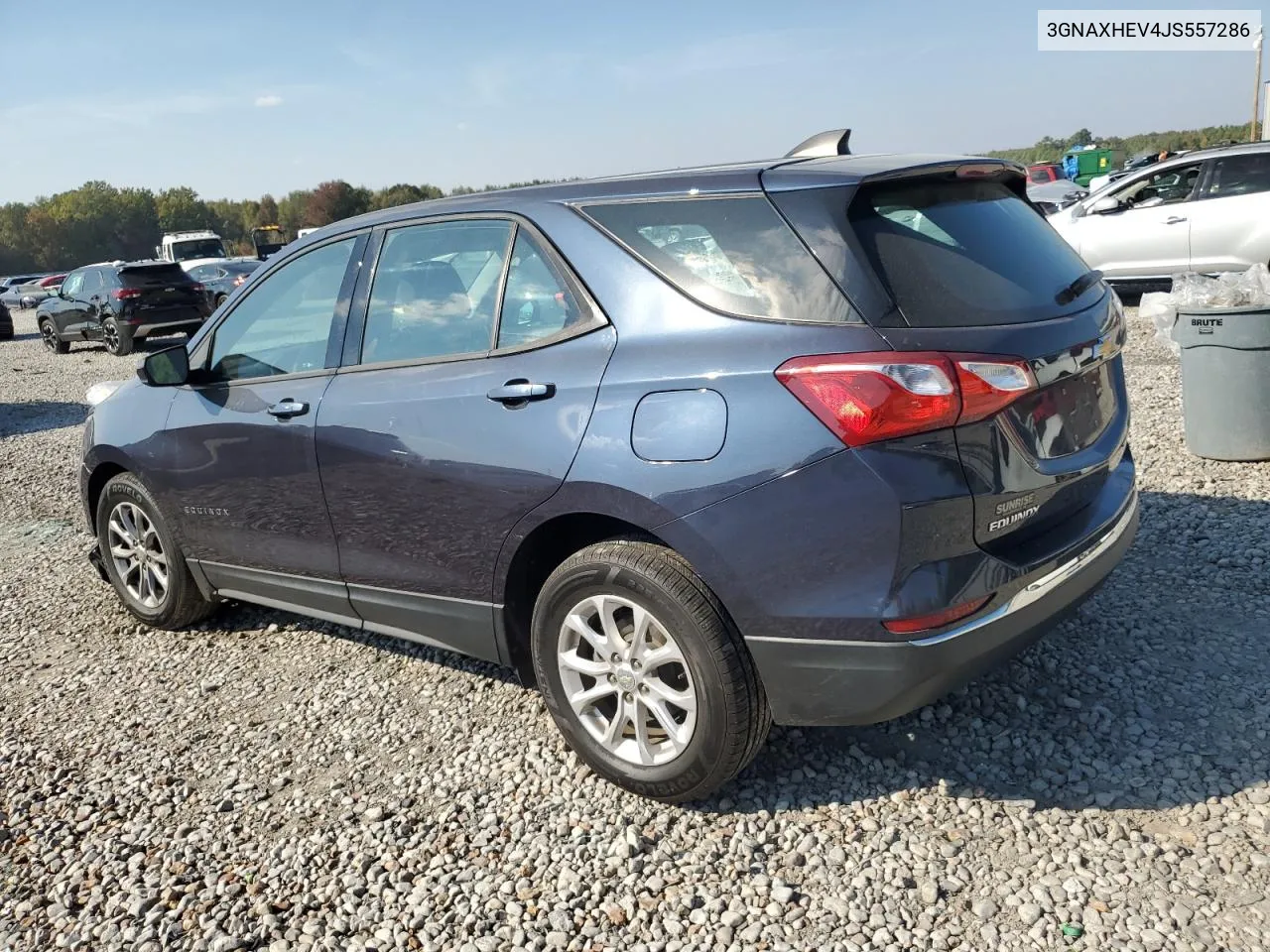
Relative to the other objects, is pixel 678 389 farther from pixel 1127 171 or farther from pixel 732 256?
pixel 1127 171

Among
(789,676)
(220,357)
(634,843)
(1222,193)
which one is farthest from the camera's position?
(1222,193)

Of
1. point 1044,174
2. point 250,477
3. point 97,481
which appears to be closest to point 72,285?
point 97,481

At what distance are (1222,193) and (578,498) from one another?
1097cm

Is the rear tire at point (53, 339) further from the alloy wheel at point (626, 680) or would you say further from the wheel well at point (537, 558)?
the alloy wheel at point (626, 680)

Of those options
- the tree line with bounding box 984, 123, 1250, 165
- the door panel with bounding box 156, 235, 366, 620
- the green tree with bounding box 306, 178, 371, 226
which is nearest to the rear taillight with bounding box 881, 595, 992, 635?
the door panel with bounding box 156, 235, 366, 620

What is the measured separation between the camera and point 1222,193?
36.3 feet

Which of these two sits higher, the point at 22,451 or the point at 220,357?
the point at 220,357

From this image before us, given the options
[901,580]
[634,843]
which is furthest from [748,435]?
[634,843]

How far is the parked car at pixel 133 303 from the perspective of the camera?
60.4 ft

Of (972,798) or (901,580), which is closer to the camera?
(901,580)

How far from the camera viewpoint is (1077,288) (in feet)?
10.1

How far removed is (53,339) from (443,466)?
68.3 feet

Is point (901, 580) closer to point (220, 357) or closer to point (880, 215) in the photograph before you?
point (880, 215)

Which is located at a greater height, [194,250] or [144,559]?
[194,250]
